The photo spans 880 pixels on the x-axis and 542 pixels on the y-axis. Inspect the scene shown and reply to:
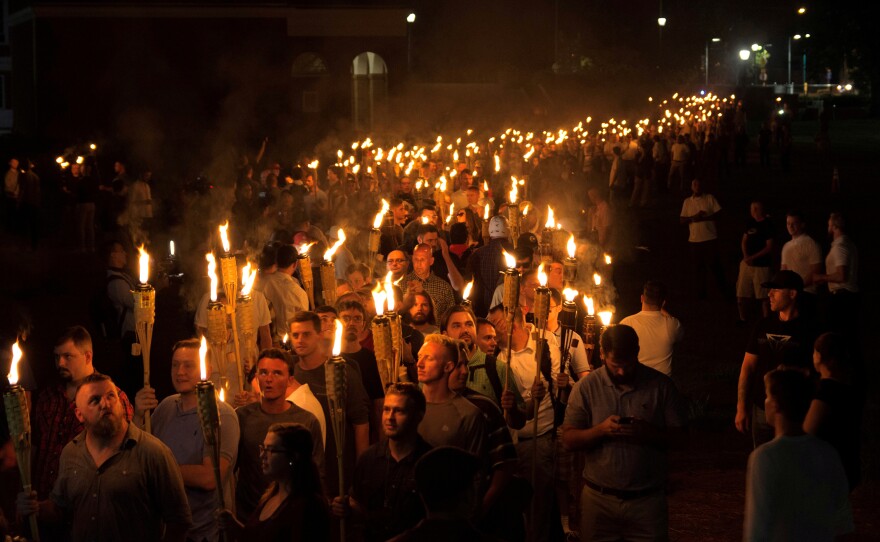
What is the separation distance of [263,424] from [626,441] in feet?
5.91

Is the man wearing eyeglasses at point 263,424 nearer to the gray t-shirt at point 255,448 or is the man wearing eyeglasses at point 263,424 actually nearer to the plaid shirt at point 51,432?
the gray t-shirt at point 255,448

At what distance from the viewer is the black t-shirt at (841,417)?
6225 mm

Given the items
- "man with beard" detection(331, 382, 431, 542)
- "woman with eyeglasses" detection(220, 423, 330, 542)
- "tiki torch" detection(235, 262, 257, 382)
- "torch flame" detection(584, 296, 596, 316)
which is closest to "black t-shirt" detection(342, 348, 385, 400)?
"tiki torch" detection(235, 262, 257, 382)

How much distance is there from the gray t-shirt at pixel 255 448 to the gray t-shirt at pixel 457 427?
56 centimetres

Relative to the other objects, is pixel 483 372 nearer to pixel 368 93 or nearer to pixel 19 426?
pixel 19 426

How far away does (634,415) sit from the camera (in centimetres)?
601

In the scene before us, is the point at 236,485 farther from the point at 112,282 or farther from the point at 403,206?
the point at 403,206

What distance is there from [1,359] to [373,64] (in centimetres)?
3762

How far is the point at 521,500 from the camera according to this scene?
569 cm

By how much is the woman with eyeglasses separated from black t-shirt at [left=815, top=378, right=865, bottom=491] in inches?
109

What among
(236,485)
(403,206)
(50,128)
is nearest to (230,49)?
(50,128)

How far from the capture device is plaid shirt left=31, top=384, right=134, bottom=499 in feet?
19.7

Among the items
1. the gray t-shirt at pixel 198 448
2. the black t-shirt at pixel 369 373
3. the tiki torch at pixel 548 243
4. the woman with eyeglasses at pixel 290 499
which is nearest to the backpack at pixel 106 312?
the black t-shirt at pixel 369 373

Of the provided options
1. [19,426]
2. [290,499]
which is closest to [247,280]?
[290,499]
